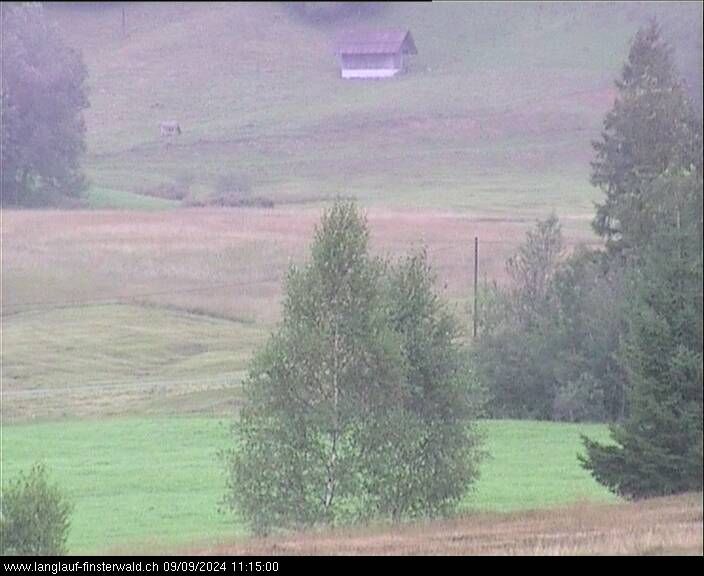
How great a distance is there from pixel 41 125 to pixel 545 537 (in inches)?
1038

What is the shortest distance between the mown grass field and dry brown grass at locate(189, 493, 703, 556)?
213 inches

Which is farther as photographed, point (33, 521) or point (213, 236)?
point (213, 236)

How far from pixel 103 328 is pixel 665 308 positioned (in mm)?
23297

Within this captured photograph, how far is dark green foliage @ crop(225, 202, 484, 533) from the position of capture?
2241 cm

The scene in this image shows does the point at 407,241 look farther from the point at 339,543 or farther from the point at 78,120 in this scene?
the point at 339,543

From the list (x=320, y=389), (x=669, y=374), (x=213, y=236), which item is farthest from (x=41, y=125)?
(x=669, y=374)

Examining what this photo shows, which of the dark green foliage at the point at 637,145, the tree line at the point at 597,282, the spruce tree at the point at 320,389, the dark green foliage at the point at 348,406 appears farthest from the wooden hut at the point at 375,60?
the dark green foliage at the point at 348,406

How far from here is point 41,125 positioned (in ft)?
121

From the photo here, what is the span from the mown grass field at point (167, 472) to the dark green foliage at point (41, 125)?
6.54 metres

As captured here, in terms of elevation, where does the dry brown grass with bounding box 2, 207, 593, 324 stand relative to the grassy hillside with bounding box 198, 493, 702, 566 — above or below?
above

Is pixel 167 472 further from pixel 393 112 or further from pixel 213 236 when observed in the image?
pixel 393 112

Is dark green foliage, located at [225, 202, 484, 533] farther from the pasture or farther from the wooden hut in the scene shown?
the wooden hut

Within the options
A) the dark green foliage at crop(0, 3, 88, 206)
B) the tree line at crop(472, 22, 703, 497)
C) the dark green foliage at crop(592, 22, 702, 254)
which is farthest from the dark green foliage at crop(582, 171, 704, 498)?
the dark green foliage at crop(0, 3, 88, 206)

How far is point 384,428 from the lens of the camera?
75.6ft
